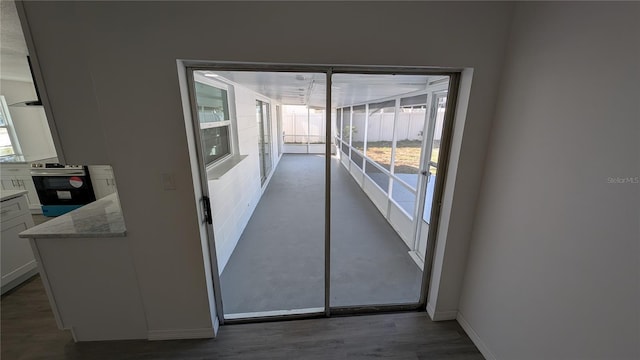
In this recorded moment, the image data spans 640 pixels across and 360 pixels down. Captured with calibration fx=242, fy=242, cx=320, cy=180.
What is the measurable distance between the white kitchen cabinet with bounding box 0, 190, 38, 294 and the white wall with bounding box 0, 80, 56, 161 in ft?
7.47

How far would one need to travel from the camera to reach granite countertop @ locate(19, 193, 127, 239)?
5.51 feet

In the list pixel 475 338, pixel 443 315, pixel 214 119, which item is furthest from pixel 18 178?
pixel 475 338

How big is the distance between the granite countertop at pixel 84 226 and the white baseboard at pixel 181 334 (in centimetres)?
88

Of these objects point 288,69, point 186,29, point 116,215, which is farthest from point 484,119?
point 116,215

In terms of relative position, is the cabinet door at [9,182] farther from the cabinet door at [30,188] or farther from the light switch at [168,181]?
the light switch at [168,181]

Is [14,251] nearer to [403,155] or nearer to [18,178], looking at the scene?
[18,178]

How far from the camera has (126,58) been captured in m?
1.39

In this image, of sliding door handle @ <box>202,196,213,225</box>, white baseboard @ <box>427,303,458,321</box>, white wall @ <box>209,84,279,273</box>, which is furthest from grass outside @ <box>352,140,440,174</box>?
white wall @ <box>209,84,279,273</box>

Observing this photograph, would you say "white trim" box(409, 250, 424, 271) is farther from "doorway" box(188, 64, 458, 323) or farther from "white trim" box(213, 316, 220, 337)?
"white trim" box(213, 316, 220, 337)

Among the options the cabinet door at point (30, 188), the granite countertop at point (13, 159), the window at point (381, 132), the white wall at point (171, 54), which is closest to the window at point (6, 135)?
the granite countertop at point (13, 159)

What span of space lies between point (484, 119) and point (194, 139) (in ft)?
6.49

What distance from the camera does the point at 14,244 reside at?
2547 millimetres

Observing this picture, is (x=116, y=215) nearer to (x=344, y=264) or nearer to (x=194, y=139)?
(x=194, y=139)

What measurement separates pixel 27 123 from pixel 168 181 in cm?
539
